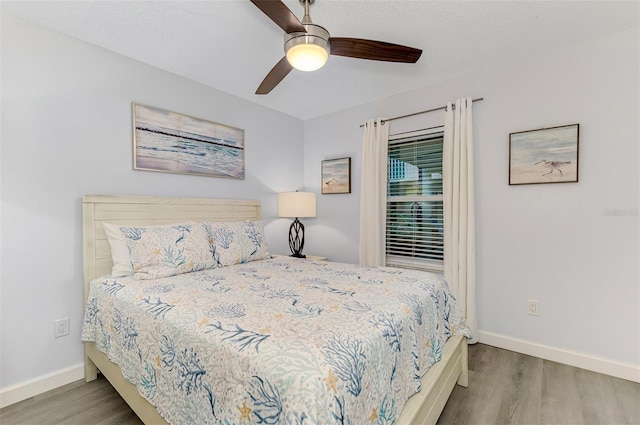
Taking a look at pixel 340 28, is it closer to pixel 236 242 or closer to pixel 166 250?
pixel 236 242

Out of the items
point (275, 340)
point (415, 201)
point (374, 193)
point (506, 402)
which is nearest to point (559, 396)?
point (506, 402)

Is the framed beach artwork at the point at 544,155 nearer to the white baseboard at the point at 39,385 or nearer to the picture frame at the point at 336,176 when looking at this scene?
the picture frame at the point at 336,176

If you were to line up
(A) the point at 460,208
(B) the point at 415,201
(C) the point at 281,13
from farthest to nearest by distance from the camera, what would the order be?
(B) the point at 415,201 → (A) the point at 460,208 → (C) the point at 281,13

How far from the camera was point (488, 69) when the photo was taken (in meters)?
2.65

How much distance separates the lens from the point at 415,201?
3.19 meters

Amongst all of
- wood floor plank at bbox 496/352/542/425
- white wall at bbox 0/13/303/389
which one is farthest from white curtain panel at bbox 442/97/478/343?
white wall at bbox 0/13/303/389

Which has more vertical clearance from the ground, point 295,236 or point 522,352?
point 295,236

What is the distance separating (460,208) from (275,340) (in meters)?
2.27

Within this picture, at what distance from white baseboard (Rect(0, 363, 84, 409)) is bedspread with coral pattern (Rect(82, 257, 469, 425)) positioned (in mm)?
326

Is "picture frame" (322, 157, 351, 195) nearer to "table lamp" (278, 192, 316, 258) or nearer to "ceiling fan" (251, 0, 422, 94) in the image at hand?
"table lamp" (278, 192, 316, 258)

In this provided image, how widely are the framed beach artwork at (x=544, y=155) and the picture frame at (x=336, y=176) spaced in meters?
1.69

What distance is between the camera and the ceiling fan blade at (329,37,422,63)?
1688 millimetres

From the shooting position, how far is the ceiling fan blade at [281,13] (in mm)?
1353

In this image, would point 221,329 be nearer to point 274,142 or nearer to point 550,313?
point 550,313
